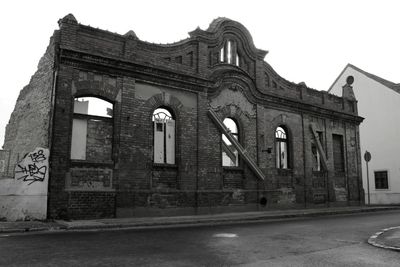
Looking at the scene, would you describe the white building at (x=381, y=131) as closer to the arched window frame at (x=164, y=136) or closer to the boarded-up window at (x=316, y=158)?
the boarded-up window at (x=316, y=158)

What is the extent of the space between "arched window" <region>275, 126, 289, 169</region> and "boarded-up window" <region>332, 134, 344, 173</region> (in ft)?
13.2

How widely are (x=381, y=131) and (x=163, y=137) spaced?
73.6ft

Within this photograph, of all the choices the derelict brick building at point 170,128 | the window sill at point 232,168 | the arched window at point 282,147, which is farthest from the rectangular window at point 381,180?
the window sill at point 232,168

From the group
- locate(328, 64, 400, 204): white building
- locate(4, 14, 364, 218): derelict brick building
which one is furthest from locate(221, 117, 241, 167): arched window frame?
locate(328, 64, 400, 204): white building

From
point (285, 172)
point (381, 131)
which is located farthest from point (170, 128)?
point (381, 131)

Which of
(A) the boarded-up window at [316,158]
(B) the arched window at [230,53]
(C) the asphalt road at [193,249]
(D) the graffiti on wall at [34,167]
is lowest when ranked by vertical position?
(C) the asphalt road at [193,249]

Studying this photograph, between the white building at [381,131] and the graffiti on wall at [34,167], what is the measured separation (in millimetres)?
25711

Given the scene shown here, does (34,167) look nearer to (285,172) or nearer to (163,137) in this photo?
(163,137)

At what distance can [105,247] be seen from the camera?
7.17m

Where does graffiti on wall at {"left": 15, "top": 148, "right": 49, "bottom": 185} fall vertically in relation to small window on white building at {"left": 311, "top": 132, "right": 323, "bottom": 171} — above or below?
below

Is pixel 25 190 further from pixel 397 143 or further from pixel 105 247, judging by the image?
pixel 397 143

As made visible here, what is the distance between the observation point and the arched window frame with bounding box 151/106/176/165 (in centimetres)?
1494

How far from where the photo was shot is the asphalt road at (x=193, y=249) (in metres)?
5.91

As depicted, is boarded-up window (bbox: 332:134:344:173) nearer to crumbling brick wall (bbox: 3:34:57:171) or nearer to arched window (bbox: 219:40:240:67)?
arched window (bbox: 219:40:240:67)
